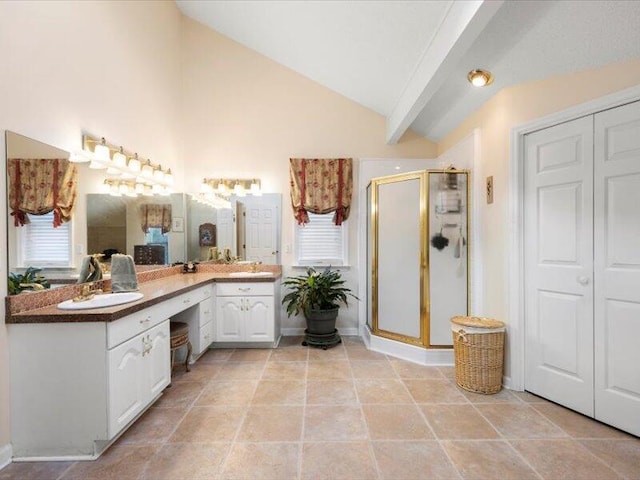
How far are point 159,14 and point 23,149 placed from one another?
7.94ft

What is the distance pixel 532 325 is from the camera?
2.43m

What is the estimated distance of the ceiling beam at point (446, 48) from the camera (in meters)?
1.65

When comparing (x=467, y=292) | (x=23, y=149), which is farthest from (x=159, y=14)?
(x=467, y=292)

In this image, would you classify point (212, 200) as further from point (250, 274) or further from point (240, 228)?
point (250, 274)

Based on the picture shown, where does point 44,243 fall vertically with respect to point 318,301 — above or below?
above

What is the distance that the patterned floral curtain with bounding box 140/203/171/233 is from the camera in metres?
3.12

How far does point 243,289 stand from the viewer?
3.38m

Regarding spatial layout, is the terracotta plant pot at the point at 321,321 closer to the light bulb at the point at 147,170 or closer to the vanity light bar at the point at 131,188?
the vanity light bar at the point at 131,188

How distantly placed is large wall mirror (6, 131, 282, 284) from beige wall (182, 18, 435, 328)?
0.90ft

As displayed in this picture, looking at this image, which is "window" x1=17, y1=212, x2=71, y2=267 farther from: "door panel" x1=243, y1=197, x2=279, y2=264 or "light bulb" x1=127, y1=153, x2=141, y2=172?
"door panel" x1=243, y1=197, x2=279, y2=264

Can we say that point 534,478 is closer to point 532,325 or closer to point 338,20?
point 532,325

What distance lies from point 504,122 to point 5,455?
3887 mm

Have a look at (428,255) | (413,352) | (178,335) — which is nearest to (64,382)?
(178,335)

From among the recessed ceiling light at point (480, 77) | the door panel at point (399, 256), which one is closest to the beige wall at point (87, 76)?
the door panel at point (399, 256)
